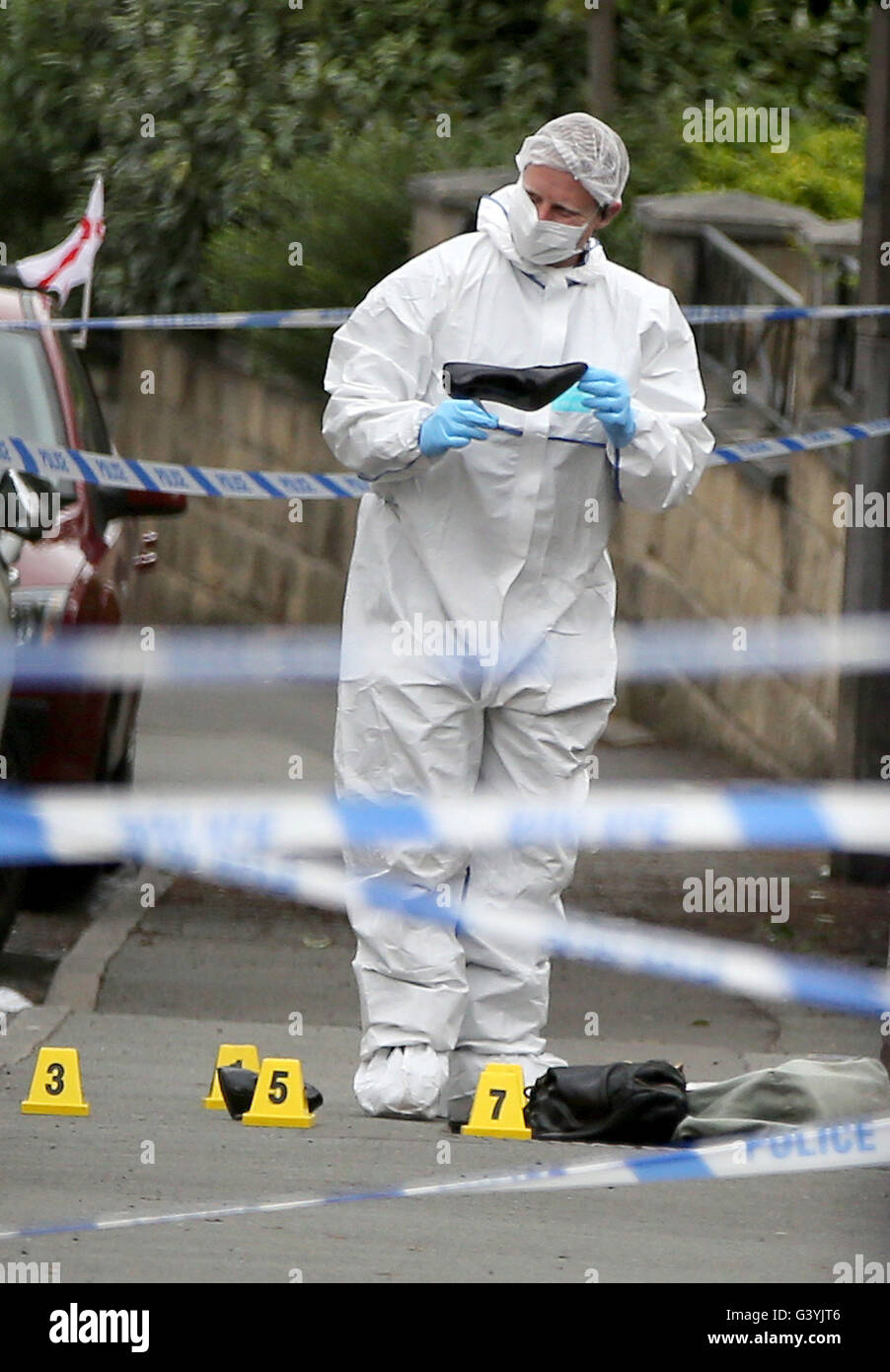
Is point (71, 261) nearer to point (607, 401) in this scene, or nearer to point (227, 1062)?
point (227, 1062)

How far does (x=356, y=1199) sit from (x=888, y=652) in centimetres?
524

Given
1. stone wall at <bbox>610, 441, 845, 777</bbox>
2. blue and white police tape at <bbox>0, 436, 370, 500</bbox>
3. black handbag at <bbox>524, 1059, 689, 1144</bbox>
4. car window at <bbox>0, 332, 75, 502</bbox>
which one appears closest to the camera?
black handbag at <bbox>524, 1059, 689, 1144</bbox>

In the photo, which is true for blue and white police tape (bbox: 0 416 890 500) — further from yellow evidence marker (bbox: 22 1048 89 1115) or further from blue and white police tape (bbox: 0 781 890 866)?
yellow evidence marker (bbox: 22 1048 89 1115)

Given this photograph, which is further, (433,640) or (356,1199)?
(433,640)

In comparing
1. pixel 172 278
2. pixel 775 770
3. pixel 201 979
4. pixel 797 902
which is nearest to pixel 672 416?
pixel 201 979

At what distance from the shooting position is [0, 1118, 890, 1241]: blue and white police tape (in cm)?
462

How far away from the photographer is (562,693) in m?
5.70

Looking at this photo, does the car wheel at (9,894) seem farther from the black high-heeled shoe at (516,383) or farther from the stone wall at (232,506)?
the stone wall at (232,506)

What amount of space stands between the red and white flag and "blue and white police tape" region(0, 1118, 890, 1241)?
722 cm

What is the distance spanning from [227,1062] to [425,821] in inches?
27.4

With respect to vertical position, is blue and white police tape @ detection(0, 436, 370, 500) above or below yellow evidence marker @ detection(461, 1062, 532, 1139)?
above

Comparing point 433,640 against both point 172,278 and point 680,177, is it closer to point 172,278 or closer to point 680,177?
point 680,177

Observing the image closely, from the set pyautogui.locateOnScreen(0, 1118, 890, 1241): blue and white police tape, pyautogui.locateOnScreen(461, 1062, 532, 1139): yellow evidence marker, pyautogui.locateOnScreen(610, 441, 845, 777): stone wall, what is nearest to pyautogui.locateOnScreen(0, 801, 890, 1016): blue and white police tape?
pyautogui.locateOnScreen(461, 1062, 532, 1139): yellow evidence marker
